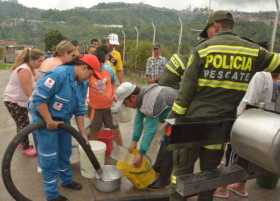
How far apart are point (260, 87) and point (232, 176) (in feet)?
4.49

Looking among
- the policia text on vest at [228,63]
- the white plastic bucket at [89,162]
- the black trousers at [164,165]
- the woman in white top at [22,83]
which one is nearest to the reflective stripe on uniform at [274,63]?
the policia text on vest at [228,63]

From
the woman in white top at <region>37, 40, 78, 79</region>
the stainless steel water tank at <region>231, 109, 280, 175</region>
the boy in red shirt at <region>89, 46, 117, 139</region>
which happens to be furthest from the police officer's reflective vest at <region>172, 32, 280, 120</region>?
the boy in red shirt at <region>89, 46, 117, 139</region>

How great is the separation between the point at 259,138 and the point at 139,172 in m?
2.13

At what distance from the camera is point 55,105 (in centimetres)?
360

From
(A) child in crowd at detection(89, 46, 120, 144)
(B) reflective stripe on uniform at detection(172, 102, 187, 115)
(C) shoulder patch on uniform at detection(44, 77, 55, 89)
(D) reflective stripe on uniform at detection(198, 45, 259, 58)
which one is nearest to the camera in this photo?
(D) reflective stripe on uniform at detection(198, 45, 259, 58)

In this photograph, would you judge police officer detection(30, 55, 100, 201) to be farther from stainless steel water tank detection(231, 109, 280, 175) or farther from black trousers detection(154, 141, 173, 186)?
stainless steel water tank detection(231, 109, 280, 175)

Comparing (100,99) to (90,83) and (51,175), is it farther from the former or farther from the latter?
(51,175)

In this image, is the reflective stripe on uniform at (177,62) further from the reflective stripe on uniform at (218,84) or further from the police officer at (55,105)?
the reflective stripe on uniform at (218,84)

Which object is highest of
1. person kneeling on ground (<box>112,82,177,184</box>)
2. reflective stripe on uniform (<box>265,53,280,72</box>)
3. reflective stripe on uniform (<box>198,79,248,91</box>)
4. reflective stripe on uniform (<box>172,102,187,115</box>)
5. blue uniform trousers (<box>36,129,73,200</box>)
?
reflective stripe on uniform (<box>265,53,280,72</box>)

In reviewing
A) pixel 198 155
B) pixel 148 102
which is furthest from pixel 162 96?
pixel 198 155

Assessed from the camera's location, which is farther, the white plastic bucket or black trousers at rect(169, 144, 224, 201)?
the white plastic bucket

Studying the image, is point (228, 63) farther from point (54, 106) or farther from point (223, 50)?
point (54, 106)

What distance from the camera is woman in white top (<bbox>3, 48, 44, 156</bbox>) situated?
479 cm

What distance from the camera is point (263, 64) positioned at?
308cm
